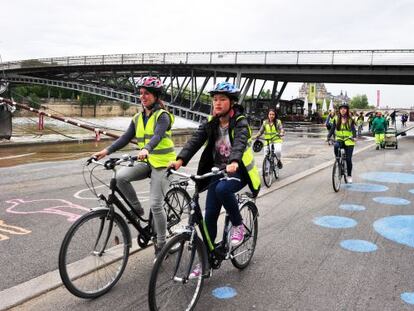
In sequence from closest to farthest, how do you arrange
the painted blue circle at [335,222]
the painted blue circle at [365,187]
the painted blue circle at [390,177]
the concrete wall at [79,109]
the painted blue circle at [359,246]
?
the painted blue circle at [359,246], the painted blue circle at [335,222], the painted blue circle at [365,187], the painted blue circle at [390,177], the concrete wall at [79,109]

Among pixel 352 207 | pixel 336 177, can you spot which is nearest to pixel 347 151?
pixel 336 177

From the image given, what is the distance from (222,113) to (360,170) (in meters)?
9.14

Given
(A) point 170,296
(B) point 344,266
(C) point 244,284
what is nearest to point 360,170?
(B) point 344,266

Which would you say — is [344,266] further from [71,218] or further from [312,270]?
[71,218]

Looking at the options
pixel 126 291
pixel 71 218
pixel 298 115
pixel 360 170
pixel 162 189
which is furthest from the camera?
pixel 298 115

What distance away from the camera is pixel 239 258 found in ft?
14.0

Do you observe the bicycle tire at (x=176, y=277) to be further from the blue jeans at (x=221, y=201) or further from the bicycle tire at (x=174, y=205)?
the bicycle tire at (x=174, y=205)

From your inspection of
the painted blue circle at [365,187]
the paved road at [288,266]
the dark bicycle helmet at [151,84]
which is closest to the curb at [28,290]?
the paved road at [288,266]

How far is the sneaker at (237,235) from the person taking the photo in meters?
Result: 3.98

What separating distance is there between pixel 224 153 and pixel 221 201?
450 mm

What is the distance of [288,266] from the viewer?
14.5 feet

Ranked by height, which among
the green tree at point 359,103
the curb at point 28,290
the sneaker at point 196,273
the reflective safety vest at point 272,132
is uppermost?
the green tree at point 359,103

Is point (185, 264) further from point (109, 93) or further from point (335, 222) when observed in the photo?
point (109, 93)

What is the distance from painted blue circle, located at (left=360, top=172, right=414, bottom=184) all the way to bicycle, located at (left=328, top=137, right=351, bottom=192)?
4.01 feet
